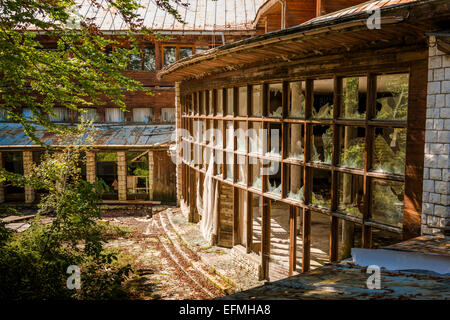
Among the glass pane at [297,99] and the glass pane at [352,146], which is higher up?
the glass pane at [297,99]

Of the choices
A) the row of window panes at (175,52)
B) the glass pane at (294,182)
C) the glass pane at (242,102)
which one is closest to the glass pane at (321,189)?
the glass pane at (294,182)

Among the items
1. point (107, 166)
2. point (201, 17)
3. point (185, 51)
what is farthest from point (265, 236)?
point (201, 17)

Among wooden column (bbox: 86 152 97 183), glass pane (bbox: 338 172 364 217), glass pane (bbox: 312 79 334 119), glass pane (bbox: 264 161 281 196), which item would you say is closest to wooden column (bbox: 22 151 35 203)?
wooden column (bbox: 86 152 97 183)

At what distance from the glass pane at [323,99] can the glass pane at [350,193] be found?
1019 millimetres

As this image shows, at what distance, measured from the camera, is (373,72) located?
4938 mm

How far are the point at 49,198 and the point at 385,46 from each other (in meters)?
8.78

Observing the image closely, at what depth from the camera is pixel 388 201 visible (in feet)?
16.2

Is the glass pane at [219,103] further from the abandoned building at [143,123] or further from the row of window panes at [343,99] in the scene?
the abandoned building at [143,123]

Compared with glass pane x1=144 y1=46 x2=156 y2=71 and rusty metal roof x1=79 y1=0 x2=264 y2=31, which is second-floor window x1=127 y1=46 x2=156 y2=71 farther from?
rusty metal roof x1=79 y1=0 x2=264 y2=31

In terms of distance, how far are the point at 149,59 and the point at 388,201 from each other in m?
16.7

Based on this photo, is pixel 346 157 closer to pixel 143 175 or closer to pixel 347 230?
pixel 347 230

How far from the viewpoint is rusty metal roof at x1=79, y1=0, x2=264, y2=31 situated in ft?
60.8

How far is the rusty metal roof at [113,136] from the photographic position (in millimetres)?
16484
